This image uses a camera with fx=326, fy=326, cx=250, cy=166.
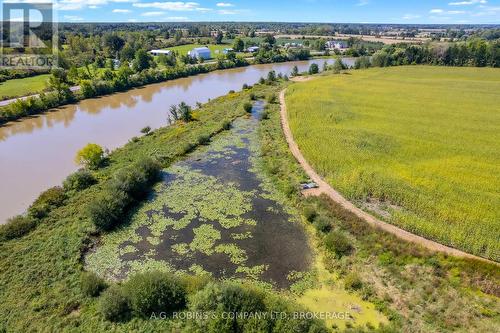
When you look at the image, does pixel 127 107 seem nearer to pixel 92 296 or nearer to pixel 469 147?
pixel 92 296

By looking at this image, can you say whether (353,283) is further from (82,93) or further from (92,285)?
(82,93)

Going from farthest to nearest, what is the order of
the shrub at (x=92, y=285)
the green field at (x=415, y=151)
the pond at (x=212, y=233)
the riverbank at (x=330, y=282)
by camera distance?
the green field at (x=415, y=151) → the pond at (x=212, y=233) → the shrub at (x=92, y=285) → the riverbank at (x=330, y=282)

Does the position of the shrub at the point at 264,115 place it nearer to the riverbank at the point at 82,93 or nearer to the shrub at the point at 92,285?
the riverbank at the point at 82,93

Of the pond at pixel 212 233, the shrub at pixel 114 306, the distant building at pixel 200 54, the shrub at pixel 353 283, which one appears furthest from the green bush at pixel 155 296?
the distant building at pixel 200 54

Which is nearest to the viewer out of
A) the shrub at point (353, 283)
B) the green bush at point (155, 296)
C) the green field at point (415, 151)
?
the green bush at point (155, 296)

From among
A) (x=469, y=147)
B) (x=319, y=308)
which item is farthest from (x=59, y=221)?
(x=469, y=147)

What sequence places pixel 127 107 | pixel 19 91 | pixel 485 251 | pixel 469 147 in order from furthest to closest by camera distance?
pixel 19 91 → pixel 127 107 → pixel 469 147 → pixel 485 251
